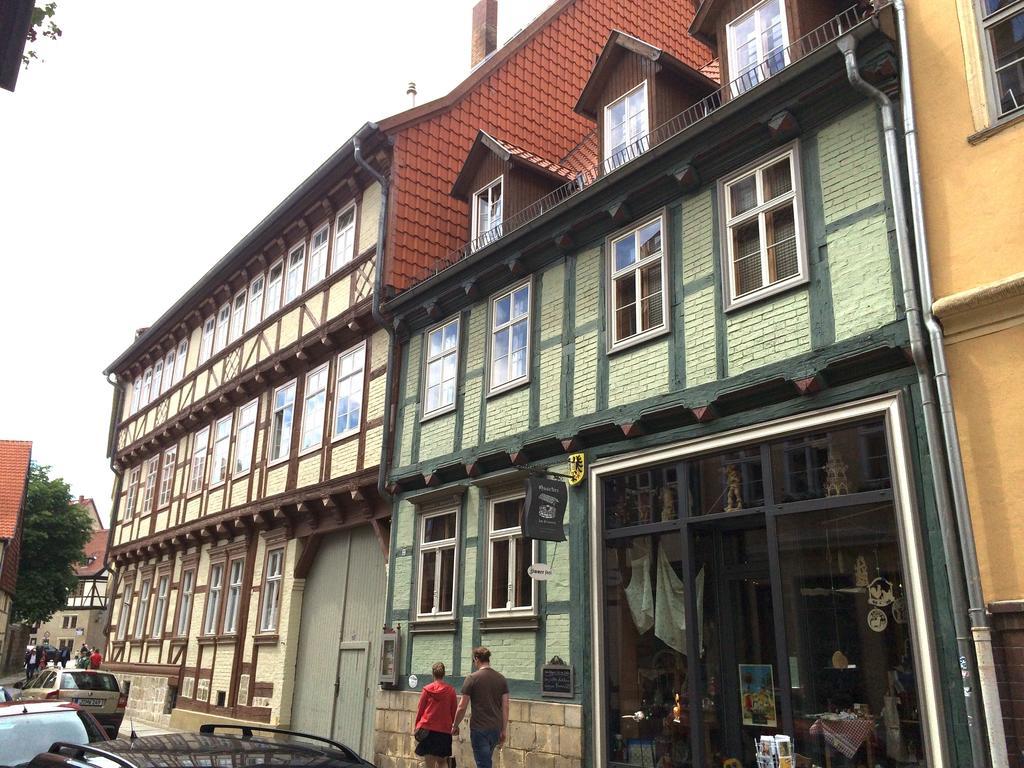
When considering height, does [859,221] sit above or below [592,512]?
above

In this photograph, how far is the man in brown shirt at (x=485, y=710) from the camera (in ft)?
33.0

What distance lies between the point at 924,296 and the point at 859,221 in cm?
119

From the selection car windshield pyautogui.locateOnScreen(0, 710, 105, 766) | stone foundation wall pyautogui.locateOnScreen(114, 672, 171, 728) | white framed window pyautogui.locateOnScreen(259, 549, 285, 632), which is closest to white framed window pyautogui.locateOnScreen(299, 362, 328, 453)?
white framed window pyautogui.locateOnScreen(259, 549, 285, 632)

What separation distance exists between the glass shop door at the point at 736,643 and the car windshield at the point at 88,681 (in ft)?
42.8

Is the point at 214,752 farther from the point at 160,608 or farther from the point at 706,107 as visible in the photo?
the point at 160,608

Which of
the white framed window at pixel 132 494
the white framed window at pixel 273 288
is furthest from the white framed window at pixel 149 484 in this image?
the white framed window at pixel 273 288

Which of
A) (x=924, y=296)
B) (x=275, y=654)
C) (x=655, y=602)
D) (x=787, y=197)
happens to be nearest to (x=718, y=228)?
(x=787, y=197)

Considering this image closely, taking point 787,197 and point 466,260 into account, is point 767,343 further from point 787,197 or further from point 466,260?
point 466,260

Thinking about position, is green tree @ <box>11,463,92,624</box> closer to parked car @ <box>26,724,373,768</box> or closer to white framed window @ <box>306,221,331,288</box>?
white framed window @ <box>306,221,331,288</box>

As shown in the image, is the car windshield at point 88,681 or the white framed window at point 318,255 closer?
the car windshield at point 88,681

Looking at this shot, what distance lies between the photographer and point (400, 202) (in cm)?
1683

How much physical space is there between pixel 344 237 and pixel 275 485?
5258 millimetres

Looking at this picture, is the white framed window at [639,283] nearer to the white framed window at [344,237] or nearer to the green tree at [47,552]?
the white framed window at [344,237]

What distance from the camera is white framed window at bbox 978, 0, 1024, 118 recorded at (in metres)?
8.09
